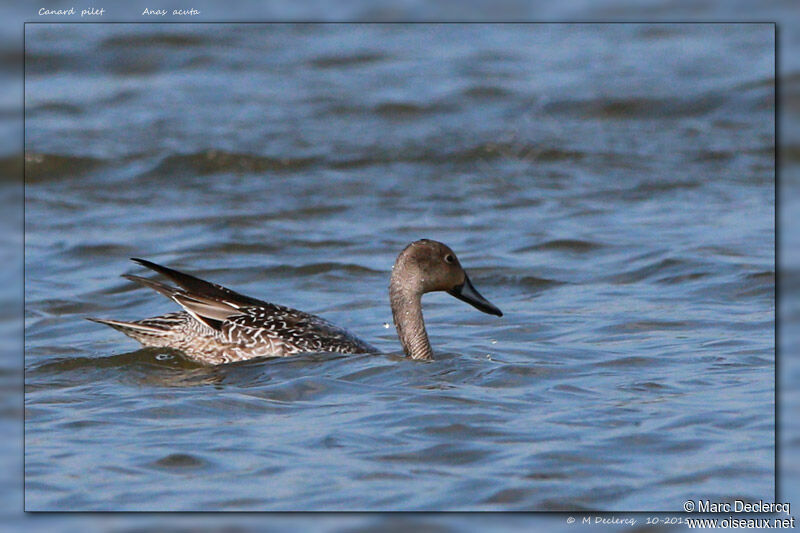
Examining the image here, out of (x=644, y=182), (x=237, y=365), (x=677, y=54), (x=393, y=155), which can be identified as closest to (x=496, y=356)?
(x=237, y=365)

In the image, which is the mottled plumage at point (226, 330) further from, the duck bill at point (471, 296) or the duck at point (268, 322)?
the duck bill at point (471, 296)

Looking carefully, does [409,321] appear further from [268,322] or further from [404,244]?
[404,244]

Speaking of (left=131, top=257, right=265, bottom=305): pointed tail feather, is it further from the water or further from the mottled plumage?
the water

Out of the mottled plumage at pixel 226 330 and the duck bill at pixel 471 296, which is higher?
the duck bill at pixel 471 296

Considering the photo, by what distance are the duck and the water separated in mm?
154

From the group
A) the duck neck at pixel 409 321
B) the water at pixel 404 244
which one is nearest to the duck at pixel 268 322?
the duck neck at pixel 409 321

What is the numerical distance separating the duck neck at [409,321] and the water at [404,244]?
0.13 metres

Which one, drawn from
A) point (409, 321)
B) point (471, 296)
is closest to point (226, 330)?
point (409, 321)

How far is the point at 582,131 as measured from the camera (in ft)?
43.7

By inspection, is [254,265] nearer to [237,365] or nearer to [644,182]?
[237,365]

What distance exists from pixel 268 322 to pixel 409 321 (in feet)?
2.71

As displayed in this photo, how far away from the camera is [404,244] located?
10141mm

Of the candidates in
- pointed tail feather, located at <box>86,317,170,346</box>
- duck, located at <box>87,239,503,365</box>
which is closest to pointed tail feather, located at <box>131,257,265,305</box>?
duck, located at <box>87,239,503,365</box>

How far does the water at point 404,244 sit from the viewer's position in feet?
17.8
